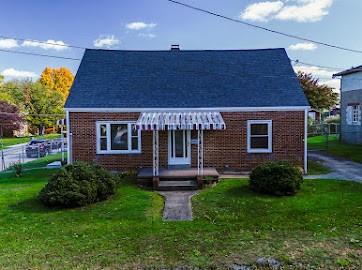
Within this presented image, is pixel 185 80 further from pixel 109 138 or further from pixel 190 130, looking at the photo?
pixel 109 138

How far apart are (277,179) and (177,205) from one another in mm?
4275

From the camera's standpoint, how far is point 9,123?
56.4 metres

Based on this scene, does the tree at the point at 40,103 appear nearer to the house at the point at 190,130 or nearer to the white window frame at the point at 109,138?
the house at the point at 190,130

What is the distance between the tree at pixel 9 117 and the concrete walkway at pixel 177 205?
149 feet

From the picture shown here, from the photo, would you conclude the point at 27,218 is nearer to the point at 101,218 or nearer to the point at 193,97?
the point at 101,218

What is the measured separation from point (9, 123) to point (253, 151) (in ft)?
153

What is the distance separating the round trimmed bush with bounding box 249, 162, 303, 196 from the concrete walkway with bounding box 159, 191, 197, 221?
9.33ft

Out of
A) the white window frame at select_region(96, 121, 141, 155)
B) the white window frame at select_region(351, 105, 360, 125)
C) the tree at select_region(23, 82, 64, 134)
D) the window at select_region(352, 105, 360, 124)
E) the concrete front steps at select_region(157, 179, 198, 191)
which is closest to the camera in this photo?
the concrete front steps at select_region(157, 179, 198, 191)

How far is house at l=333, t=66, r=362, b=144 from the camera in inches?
1257

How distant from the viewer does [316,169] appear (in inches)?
840

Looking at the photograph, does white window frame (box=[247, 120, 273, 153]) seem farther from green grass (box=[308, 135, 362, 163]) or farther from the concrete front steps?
green grass (box=[308, 135, 362, 163])

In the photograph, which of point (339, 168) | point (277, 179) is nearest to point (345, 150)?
point (339, 168)

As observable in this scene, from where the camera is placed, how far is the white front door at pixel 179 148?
20.5 m

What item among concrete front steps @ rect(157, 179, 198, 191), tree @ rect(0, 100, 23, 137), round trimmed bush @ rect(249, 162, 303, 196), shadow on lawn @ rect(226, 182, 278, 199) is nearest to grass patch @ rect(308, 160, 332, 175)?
round trimmed bush @ rect(249, 162, 303, 196)
